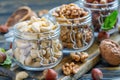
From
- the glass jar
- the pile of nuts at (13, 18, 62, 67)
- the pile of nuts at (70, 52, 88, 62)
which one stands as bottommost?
the pile of nuts at (70, 52, 88, 62)

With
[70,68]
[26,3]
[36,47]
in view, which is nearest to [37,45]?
[36,47]

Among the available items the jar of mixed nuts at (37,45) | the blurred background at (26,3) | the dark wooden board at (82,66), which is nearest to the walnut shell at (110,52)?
the dark wooden board at (82,66)

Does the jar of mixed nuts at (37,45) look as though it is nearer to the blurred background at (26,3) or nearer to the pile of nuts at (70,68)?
the pile of nuts at (70,68)

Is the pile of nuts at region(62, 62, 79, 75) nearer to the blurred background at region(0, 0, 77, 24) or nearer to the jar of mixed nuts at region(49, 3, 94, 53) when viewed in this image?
the jar of mixed nuts at region(49, 3, 94, 53)

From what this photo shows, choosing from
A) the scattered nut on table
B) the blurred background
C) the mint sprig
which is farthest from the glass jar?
the blurred background

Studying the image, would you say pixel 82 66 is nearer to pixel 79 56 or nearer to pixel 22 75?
pixel 79 56

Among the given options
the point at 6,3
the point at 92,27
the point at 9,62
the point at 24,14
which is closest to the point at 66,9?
the point at 92,27
